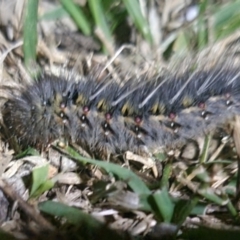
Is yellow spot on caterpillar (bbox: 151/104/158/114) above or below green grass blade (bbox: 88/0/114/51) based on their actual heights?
below

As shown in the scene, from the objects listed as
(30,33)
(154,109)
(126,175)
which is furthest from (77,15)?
(126,175)

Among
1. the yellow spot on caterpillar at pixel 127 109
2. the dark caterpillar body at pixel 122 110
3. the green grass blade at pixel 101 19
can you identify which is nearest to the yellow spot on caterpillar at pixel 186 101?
the dark caterpillar body at pixel 122 110

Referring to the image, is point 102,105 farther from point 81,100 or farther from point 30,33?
point 30,33

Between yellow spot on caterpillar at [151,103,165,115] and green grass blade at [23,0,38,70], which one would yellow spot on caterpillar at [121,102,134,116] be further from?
green grass blade at [23,0,38,70]

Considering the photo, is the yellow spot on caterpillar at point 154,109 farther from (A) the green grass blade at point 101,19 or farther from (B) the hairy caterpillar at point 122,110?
(A) the green grass blade at point 101,19

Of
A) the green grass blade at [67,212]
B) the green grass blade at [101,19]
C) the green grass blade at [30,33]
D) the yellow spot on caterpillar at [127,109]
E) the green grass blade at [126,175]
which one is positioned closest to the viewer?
the green grass blade at [67,212]

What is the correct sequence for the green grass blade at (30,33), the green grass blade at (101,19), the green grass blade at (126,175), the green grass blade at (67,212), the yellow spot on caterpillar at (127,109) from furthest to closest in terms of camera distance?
the green grass blade at (101,19) → the green grass blade at (30,33) → the yellow spot on caterpillar at (127,109) → the green grass blade at (126,175) → the green grass blade at (67,212)

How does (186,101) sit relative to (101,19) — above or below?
below

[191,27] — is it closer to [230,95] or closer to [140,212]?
[230,95]

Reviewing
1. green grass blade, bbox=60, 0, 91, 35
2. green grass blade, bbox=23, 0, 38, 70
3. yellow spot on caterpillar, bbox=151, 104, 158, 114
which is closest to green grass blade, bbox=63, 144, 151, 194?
yellow spot on caterpillar, bbox=151, 104, 158, 114
